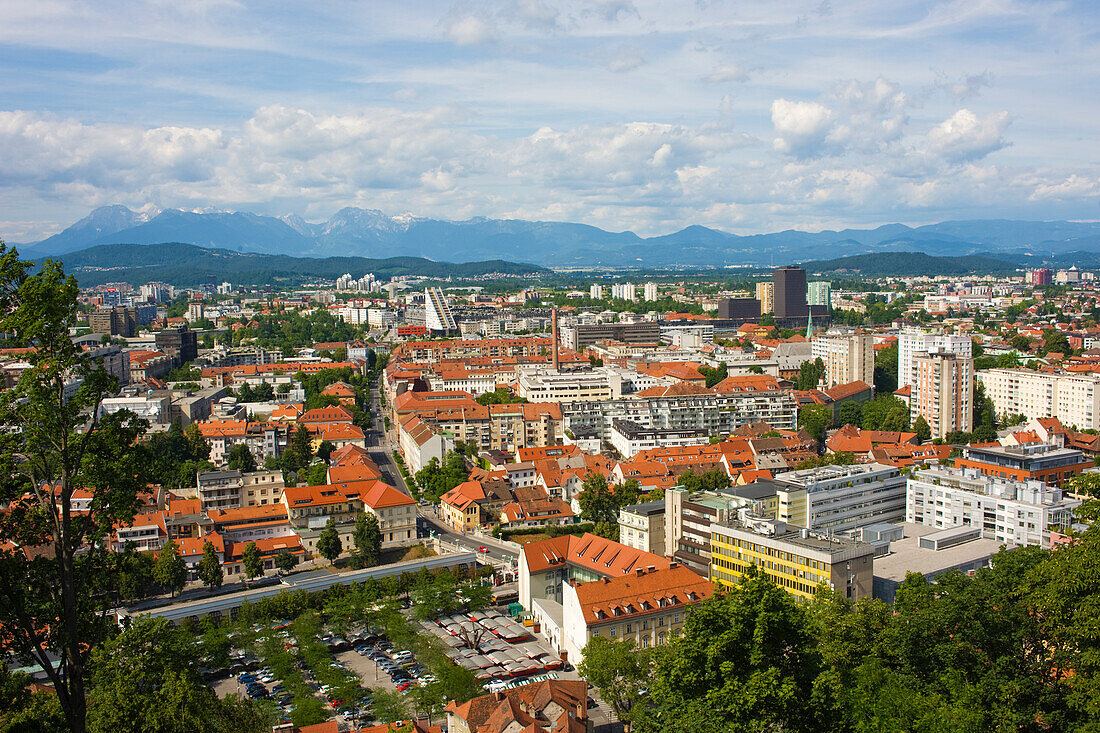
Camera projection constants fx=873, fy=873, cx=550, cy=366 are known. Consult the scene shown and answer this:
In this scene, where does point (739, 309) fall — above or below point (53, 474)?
below

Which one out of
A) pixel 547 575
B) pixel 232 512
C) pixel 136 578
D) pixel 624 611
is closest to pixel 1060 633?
pixel 624 611

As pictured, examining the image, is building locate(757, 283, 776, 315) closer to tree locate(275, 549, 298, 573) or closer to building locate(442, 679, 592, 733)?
tree locate(275, 549, 298, 573)

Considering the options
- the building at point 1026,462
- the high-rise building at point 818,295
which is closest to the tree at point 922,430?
the building at point 1026,462

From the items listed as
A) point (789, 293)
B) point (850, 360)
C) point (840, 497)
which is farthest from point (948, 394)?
point (789, 293)

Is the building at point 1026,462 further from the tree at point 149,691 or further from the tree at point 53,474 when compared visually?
the tree at point 53,474

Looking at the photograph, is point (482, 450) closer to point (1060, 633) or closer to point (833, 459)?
point (833, 459)

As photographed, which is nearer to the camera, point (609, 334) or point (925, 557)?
point (925, 557)

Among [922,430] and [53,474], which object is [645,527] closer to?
[53,474]
